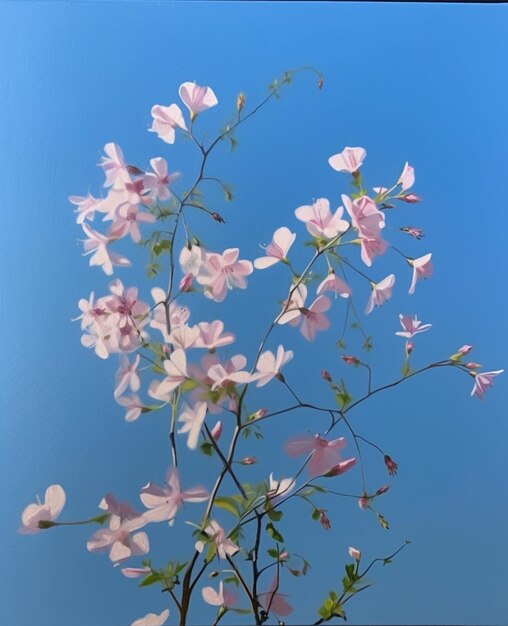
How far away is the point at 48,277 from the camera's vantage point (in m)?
0.96

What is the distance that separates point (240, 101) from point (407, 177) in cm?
31

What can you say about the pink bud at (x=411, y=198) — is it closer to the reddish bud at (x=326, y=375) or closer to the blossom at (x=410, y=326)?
the blossom at (x=410, y=326)

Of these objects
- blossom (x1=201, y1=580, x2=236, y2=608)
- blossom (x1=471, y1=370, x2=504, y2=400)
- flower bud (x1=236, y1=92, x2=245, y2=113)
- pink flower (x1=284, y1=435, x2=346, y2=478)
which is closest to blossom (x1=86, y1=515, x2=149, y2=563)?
blossom (x1=201, y1=580, x2=236, y2=608)

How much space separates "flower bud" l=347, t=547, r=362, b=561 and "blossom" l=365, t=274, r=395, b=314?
39cm

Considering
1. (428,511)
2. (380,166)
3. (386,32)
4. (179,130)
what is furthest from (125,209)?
(428,511)

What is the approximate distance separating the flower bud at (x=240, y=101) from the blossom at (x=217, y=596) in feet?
2.56

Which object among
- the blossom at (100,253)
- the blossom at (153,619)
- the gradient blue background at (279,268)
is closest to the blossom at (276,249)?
the gradient blue background at (279,268)

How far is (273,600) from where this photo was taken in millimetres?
952

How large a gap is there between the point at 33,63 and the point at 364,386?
0.77m

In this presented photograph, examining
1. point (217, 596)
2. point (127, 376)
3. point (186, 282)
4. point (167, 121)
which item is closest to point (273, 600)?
point (217, 596)

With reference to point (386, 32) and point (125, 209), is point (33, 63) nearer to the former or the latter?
point (125, 209)

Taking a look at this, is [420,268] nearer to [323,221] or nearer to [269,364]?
[323,221]

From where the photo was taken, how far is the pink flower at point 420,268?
0.99 m

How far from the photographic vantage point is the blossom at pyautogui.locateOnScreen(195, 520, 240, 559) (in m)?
0.94
